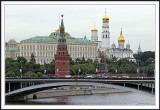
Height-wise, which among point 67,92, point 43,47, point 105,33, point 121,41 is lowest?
point 67,92

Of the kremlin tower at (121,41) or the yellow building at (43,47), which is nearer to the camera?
the yellow building at (43,47)

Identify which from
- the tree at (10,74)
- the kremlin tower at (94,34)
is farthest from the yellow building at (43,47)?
the tree at (10,74)

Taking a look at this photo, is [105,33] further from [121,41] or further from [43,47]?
[43,47]

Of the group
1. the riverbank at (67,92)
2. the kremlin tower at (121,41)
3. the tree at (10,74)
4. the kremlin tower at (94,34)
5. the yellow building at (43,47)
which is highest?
the kremlin tower at (94,34)

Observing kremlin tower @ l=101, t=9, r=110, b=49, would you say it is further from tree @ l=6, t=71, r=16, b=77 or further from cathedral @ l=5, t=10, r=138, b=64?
tree @ l=6, t=71, r=16, b=77

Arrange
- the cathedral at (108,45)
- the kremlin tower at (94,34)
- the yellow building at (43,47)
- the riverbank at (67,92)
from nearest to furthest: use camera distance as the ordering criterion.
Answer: the riverbank at (67,92) → the yellow building at (43,47) → the cathedral at (108,45) → the kremlin tower at (94,34)

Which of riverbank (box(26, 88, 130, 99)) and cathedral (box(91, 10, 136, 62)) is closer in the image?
riverbank (box(26, 88, 130, 99))

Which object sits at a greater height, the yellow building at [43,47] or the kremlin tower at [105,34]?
the kremlin tower at [105,34]

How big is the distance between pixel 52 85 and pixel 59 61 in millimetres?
39800

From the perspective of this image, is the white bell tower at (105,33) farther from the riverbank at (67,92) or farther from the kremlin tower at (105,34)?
the riverbank at (67,92)

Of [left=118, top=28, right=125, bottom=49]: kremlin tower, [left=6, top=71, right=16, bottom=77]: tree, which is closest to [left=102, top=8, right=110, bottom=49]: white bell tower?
[left=118, top=28, right=125, bottom=49]: kremlin tower

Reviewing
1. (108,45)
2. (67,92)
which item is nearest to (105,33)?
(108,45)

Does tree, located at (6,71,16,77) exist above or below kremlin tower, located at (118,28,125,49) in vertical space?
below

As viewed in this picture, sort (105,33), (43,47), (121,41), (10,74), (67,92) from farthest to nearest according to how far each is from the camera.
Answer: (121,41)
(105,33)
(43,47)
(10,74)
(67,92)
